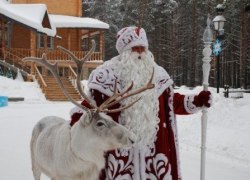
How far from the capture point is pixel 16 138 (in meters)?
9.94

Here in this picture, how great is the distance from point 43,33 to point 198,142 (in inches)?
697

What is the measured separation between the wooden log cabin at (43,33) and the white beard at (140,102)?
1831 cm

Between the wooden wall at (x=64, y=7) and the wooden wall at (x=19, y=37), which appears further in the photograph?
the wooden wall at (x=64, y=7)

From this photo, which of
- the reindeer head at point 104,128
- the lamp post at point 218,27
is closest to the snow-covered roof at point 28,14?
the lamp post at point 218,27

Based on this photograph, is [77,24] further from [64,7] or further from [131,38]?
[131,38]

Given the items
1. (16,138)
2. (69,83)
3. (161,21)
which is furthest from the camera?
(161,21)

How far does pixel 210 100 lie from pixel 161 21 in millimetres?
39316

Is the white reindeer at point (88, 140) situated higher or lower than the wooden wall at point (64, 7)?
lower

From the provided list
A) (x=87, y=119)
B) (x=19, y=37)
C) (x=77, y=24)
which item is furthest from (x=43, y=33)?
(x=87, y=119)

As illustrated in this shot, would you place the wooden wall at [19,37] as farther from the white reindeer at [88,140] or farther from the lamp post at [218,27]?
the white reindeer at [88,140]

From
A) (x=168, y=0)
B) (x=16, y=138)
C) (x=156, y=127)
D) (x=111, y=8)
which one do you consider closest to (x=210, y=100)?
(x=156, y=127)

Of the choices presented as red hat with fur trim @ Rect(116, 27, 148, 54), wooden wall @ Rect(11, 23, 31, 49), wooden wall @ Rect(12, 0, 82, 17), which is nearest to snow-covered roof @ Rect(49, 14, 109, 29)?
wooden wall @ Rect(11, 23, 31, 49)

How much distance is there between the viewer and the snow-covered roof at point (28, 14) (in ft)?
80.6

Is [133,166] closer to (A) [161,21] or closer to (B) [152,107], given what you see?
(B) [152,107]
